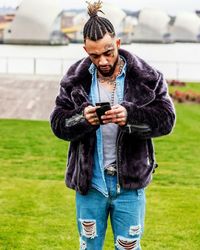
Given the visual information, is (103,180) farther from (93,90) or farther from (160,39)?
(160,39)

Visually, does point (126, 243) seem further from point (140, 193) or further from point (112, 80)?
point (112, 80)

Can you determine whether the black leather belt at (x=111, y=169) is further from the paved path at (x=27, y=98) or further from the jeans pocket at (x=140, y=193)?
the paved path at (x=27, y=98)

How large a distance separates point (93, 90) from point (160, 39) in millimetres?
68596

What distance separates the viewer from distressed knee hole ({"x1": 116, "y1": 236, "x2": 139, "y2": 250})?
10.6ft

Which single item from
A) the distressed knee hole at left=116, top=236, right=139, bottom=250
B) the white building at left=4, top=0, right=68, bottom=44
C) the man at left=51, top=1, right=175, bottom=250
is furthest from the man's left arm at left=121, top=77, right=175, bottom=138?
the white building at left=4, top=0, right=68, bottom=44

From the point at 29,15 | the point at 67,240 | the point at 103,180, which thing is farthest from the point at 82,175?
the point at 29,15

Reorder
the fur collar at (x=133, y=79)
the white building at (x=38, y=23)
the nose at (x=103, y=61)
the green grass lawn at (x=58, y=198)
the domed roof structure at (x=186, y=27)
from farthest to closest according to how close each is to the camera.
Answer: the domed roof structure at (x=186, y=27) → the white building at (x=38, y=23) → the green grass lawn at (x=58, y=198) → the fur collar at (x=133, y=79) → the nose at (x=103, y=61)

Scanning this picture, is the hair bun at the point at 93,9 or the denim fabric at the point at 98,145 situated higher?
the hair bun at the point at 93,9

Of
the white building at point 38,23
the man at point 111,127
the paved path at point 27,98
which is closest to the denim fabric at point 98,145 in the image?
the man at point 111,127

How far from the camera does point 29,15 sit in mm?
60250

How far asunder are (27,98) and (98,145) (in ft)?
41.8

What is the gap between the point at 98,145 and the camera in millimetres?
3082

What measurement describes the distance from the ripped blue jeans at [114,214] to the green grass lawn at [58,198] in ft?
6.27

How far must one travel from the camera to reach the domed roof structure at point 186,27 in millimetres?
75188
